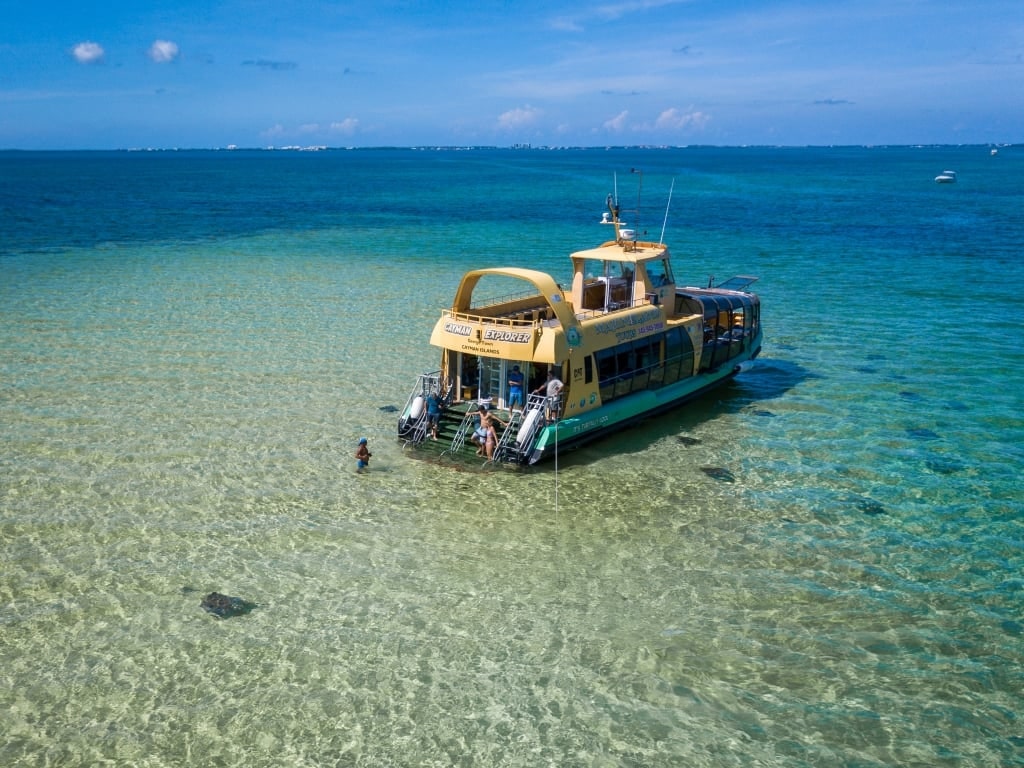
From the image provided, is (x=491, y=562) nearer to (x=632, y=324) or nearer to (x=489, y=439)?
(x=489, y=439)

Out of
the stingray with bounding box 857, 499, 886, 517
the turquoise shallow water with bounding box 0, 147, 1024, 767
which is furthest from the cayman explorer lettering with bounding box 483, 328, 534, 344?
the stingray with bounding box 857, 499, 886, 517

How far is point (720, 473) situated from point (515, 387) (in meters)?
5.46

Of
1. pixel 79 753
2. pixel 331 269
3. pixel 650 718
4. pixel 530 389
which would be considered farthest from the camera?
pixel 331 269

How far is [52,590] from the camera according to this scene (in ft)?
46.7

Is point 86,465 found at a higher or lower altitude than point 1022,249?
lower

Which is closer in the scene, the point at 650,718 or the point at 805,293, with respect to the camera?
the point at 650,718

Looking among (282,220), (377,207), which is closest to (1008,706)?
(282,220)

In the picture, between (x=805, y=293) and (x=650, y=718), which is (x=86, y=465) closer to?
(x=650, y=718)

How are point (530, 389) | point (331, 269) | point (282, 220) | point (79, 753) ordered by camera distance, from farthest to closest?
1. point (282, 220)
2. point (331, 269)
3. point (530, 389)
4. point (79, 753)

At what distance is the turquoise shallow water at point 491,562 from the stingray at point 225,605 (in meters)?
0.29

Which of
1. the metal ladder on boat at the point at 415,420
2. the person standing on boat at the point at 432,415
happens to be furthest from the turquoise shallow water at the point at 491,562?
the person standing on boat at the point at 432,415

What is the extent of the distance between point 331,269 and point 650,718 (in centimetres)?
4034

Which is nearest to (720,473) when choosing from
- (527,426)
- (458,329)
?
(527,426)

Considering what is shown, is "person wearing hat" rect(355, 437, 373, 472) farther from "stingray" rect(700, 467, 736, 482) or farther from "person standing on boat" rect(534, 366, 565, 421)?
"stingray" rect(700, 467, 736, 482)
